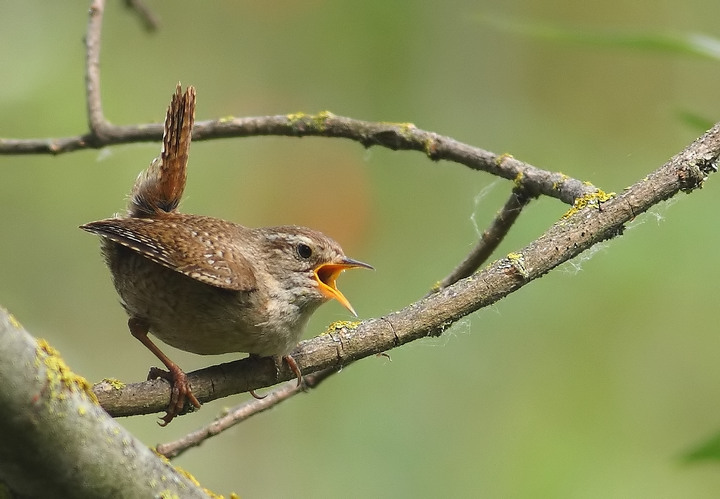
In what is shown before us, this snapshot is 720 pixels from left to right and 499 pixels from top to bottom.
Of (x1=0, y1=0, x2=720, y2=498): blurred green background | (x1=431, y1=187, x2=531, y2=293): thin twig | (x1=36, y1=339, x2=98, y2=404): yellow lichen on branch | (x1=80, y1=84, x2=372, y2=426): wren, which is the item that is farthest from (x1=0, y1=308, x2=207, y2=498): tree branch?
(x1=0, y1=0, x2=720, y2=498): blurred green background

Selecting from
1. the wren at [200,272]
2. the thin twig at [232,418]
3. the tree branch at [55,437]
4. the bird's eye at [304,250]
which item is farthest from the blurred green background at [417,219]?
the tree branch at [55,437]

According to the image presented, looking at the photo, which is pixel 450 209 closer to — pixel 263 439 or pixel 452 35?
pixel 452 35

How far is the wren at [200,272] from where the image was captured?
2783 millimetres

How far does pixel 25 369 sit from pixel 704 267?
Result: 4618 mm

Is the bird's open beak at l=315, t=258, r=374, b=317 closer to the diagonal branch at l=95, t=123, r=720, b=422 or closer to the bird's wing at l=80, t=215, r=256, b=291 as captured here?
the bird's wing at l=80, t=215, r=256, b=291

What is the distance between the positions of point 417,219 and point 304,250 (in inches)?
149

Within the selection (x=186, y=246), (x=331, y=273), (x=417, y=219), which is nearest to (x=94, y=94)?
(x=186, y=246)

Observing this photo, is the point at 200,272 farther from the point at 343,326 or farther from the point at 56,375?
the point at 56,375

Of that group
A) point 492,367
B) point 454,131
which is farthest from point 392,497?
point 454,131

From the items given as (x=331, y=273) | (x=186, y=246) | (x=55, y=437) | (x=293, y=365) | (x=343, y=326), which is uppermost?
(x=331, y=273)

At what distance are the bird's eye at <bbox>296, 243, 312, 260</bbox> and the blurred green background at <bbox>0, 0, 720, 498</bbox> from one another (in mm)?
1507

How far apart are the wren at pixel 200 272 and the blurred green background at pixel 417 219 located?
162 centimetres

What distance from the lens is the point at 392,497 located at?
5156 millimetres

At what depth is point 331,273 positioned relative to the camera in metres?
3.41
